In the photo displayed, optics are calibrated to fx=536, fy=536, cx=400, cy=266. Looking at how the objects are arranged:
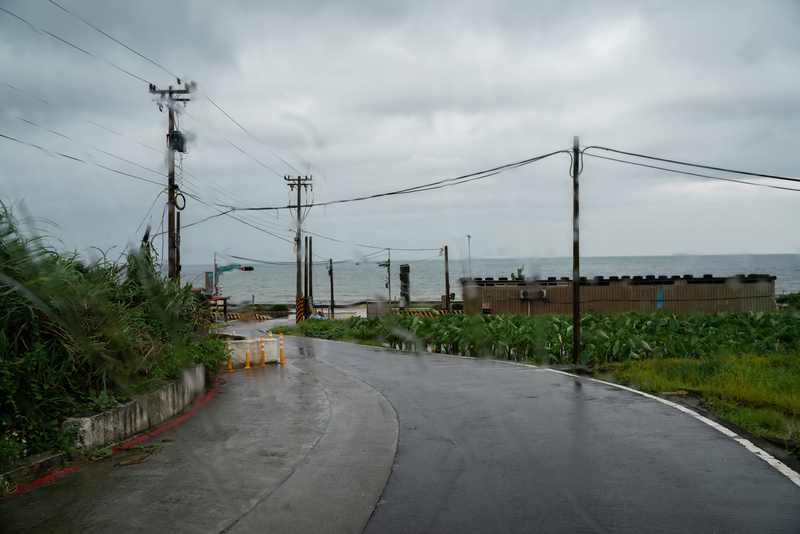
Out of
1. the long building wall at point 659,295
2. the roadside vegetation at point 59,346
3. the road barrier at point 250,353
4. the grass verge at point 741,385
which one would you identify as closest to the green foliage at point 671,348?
the grass verge at point 741,385

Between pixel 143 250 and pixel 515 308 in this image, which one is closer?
pixel 143 250

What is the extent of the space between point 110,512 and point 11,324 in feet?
10.8

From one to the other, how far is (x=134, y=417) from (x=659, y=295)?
3191 centimetres

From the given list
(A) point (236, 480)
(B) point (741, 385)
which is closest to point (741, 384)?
(B) point (741, 385)

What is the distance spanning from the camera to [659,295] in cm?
3297

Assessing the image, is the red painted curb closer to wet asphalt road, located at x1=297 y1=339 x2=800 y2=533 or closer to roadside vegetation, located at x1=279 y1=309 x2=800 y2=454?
wet asphalt road, located at x1=297 y1=339 x2=800 y2=533

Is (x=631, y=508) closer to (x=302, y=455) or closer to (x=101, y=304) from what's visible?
(x=302, y=455)

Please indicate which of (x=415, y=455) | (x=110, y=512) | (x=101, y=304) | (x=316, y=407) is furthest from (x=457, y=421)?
(x=101, y=304)

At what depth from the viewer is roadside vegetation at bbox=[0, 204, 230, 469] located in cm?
656

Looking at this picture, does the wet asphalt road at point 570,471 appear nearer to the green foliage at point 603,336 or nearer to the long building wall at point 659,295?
the green foliage at point 603,336

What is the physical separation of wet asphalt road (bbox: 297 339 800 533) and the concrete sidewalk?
461 mm

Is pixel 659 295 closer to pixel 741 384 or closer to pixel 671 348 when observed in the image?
Result: pixel 671 348

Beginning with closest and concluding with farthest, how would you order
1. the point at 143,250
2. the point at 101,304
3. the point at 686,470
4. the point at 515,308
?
the point at 686,470 < the point at 101,304 < the point at 143,250 < the point at 515,308

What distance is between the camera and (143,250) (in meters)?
12.1
